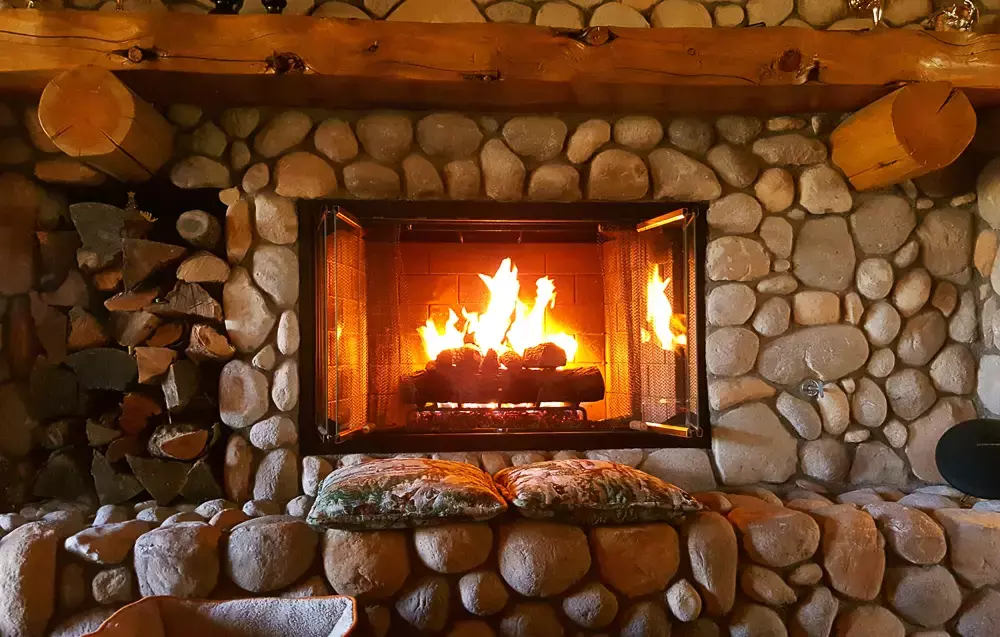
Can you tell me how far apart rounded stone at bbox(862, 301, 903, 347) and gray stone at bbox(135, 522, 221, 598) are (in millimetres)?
2063

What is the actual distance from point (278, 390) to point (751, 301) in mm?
1533

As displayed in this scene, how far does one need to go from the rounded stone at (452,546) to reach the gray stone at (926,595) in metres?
1.08

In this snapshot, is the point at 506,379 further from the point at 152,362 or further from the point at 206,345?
the point at 152,362

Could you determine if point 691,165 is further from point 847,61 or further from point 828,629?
point 828,629

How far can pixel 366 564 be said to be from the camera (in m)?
1.68

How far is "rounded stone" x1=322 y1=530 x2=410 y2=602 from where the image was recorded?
1678mm

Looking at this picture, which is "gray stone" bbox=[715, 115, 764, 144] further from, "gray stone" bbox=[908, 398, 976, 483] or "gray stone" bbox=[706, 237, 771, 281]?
"gray stone" bbox=[908, 398, 976, 483]

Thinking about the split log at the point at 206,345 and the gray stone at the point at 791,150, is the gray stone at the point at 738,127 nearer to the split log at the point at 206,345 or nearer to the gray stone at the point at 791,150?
the gray stone at the point at 791,150

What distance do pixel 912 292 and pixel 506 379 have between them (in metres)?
1.36

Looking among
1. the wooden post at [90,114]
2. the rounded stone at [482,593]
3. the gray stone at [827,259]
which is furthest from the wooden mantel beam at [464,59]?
the rounded stone at [482,593]

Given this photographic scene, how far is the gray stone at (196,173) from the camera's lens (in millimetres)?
2139

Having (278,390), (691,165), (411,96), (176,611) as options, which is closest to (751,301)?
(691,165)

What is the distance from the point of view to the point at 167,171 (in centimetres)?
216

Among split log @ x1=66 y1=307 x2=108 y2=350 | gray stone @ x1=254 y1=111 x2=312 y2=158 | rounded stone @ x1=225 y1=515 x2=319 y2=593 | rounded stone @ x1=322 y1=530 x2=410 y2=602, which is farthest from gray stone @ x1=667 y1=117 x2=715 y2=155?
split log @ x1=66 y1=307 x2=108 y2=350
